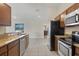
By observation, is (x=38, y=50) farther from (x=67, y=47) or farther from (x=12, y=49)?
(x=12, y=49)

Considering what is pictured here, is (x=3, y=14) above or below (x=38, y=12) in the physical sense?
below

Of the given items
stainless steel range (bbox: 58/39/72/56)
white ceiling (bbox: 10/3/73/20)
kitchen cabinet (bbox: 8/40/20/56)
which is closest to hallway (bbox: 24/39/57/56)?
stainless steel range (bbox: 58/39/72/56)

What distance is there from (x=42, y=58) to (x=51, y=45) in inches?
182

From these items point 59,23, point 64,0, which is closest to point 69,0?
point 64,0

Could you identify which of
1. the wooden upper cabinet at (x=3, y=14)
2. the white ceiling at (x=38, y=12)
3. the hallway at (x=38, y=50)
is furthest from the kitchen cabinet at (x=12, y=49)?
the white ceiling at (x=38, y=12)

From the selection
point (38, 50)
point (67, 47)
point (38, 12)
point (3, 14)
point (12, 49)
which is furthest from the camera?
point (38, 12)

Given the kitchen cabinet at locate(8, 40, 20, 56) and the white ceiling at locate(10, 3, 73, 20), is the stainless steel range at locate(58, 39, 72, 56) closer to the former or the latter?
the kitchen cabinet at locate(8, 40, 20, 56)

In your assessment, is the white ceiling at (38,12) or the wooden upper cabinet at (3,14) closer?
the wooden upper cabinet at (3,14)

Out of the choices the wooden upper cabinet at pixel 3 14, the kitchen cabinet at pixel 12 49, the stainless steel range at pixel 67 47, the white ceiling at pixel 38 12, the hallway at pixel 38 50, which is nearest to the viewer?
the kitchen cabinet at pixel 12 49

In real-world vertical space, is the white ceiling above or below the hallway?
above

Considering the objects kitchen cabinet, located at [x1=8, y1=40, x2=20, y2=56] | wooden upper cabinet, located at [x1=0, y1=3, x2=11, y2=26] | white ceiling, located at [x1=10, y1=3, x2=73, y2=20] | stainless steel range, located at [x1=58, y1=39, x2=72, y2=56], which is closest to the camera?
kitchen cabinet, located at [x1=8, y1=40, x2=20, y2=56]

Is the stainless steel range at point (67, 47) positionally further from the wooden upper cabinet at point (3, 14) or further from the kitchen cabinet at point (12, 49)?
the wooden upper cabinet at point (3, 14)

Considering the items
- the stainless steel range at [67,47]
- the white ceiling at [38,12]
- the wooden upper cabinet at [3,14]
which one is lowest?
the stainless steel range at [67,47]

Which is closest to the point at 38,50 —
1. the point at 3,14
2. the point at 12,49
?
the point at 3,14
